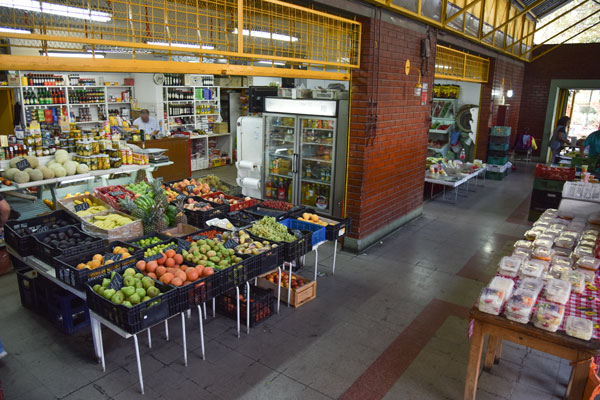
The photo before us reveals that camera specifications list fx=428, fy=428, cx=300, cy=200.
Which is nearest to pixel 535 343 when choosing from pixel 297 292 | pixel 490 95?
pixel 297 292

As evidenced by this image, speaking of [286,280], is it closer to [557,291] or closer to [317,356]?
[317,356]

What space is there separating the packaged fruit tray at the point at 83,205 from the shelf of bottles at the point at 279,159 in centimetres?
343

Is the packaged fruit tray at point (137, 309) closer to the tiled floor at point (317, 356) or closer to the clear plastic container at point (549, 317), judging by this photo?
the tiled floor at point (317, 356)

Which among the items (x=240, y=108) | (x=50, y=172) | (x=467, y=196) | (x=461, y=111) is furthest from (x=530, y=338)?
(x=240, y=108)

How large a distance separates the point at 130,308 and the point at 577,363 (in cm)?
331

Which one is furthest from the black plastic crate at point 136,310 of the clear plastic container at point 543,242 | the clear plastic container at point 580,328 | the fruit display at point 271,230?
the clear plastic container at point 543,242

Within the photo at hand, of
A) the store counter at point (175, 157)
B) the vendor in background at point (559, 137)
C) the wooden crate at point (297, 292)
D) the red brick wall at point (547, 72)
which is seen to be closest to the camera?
the wooden crate at point (297, 292)

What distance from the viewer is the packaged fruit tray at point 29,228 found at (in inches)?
179

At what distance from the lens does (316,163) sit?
7.86 m

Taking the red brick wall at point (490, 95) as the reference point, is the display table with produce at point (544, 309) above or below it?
below

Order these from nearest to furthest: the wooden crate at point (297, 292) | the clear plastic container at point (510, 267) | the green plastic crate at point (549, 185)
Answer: the clear plastic container at point (510, 267)
the wooden crate at point (297, 292)
the green plastic crate at point (549, 185)

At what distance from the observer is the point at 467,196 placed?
11258 mm

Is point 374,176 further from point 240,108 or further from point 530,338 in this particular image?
point 240,108

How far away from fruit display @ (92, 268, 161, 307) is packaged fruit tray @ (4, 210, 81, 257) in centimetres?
134
